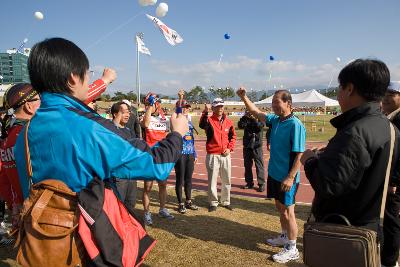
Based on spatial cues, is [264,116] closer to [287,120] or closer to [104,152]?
[287,120]

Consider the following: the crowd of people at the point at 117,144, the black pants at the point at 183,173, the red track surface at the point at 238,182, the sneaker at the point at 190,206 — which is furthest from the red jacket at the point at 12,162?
the red track surface at the point at 238,182

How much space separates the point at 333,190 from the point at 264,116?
2.62m

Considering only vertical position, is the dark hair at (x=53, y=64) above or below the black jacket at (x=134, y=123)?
above

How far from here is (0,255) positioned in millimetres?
4281

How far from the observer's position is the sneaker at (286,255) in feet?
13.3

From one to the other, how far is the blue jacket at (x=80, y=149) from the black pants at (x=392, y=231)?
312cm

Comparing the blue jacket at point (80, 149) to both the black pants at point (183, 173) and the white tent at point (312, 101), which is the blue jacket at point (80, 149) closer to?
the black pants at point (183, 173)

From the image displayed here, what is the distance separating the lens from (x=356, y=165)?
1.87m

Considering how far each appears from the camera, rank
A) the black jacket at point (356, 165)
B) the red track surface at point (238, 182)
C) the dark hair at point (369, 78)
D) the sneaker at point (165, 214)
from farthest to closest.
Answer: the red track surface at point (238, 182), the sneaker at point (165, 214), the dark hair at point (369, 78), the black jacket at point (356, 165)

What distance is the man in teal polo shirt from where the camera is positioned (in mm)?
4004

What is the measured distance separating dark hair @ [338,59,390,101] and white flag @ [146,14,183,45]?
4730mm

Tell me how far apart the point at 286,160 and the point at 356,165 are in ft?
7.49

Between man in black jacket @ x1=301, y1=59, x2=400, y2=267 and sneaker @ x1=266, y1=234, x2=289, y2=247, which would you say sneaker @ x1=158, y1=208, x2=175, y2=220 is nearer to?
sneaker @ x1=266, y1=234, x2=289, y2=247

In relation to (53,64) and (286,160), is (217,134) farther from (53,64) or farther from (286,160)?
(53,64)
